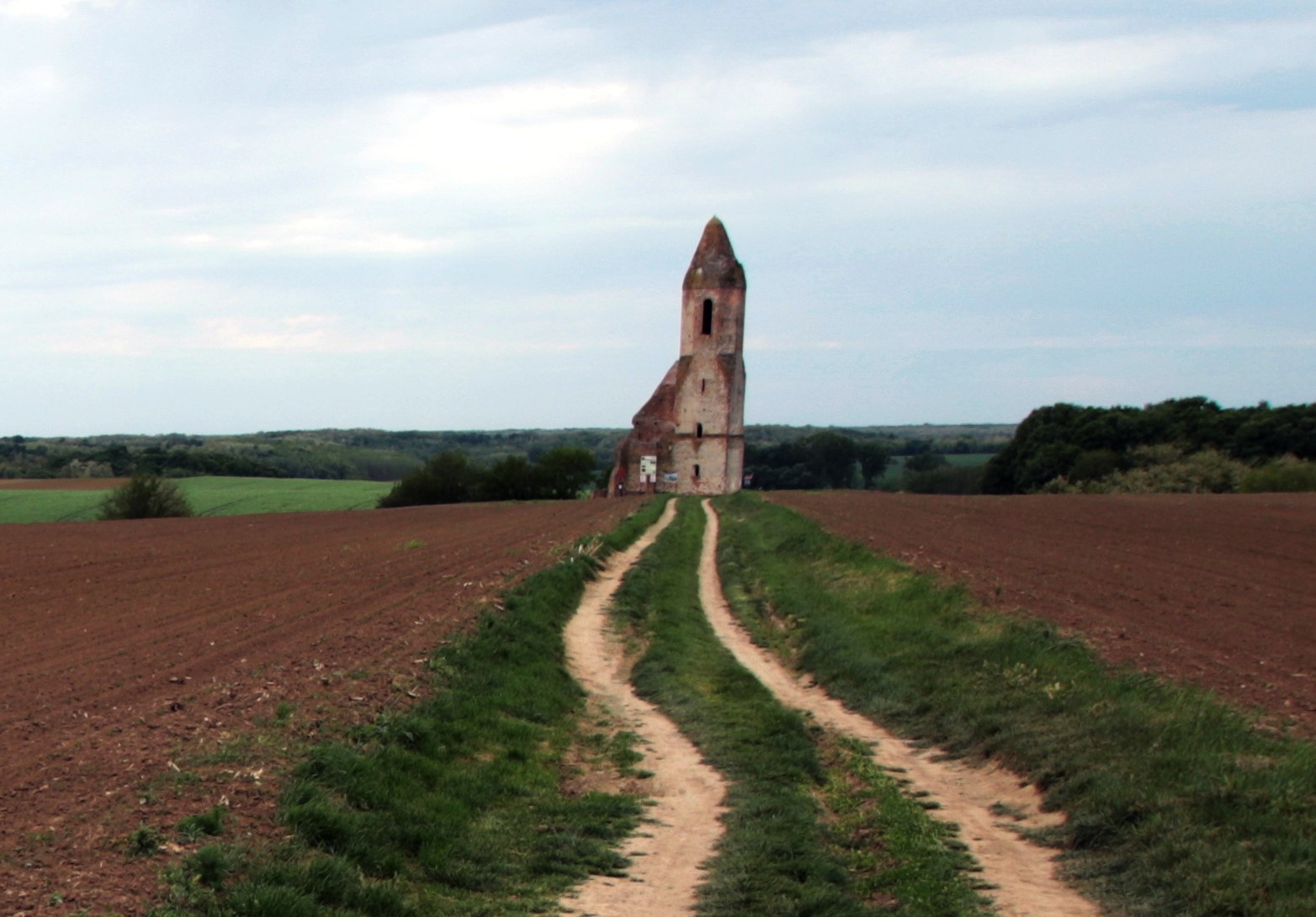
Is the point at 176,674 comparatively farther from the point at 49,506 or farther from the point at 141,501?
the point at 49,506

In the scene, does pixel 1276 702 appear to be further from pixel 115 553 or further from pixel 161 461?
pixel 161 461

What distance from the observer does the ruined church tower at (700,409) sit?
74312 millimetres

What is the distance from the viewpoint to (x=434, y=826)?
9492 mm

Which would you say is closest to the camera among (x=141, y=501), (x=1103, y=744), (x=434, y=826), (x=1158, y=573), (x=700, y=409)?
(x=434, y=826)

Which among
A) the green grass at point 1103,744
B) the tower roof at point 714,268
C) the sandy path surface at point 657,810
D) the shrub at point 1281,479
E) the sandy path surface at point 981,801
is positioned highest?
the tower roof at point 714,268

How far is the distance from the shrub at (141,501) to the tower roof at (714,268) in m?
31.3

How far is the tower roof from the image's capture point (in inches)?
2965

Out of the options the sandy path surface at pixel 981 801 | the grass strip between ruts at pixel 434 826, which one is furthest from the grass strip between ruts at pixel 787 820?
the grass strip between ruts at pixel 434 826

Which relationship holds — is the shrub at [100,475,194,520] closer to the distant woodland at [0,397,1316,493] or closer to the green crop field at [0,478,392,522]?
the green crop field at [0,478,392,522]

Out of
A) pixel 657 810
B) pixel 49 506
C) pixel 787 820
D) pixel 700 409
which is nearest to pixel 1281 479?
pixel 700 409

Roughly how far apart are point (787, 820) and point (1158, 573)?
15.7 meters

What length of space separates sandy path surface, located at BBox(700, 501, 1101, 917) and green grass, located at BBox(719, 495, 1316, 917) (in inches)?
8.1

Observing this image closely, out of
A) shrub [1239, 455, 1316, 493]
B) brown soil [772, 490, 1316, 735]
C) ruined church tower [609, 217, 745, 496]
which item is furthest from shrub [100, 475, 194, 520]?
shrub [1239, 455, 1316, 493]

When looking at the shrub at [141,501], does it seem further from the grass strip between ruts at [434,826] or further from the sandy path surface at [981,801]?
Result: the grass strip between ruts at [434,826]
